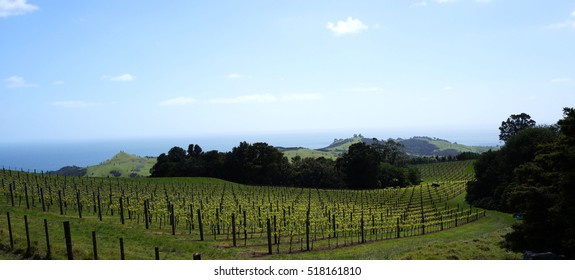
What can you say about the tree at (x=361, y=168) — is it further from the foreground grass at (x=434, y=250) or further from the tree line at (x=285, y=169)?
the foreground grass at (x=434, y=250)

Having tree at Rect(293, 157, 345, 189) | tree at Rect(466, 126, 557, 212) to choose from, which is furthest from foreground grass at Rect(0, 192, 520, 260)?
tree at Rect(293, 157, 345, 189)

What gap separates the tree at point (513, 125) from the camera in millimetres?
116175

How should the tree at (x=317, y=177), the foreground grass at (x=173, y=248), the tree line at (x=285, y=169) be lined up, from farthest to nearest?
the tree line at (x=285, y=169) < the tree at (x=317, y=177) < the foreground grass at (x=173, y=248)

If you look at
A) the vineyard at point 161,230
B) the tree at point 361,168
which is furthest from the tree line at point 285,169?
the vineyard at point 161,230

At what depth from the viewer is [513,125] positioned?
4665 inches

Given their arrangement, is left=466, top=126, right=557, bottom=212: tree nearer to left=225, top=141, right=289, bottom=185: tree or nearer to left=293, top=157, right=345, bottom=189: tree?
left=293, top=157, right=345, bottom=189: tree

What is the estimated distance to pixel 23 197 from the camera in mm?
31703

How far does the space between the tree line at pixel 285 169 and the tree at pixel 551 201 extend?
217 ft

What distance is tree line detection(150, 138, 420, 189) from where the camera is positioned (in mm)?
83312

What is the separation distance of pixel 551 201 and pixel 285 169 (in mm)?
71133

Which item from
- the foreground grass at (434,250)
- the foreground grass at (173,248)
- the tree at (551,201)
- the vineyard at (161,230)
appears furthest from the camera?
the foreground grass at (434,250)

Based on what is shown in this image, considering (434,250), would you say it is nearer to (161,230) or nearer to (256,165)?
(161,230)

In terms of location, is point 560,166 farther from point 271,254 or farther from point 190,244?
point 190,244

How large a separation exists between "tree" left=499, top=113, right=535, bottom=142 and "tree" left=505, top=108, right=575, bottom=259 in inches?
4430
